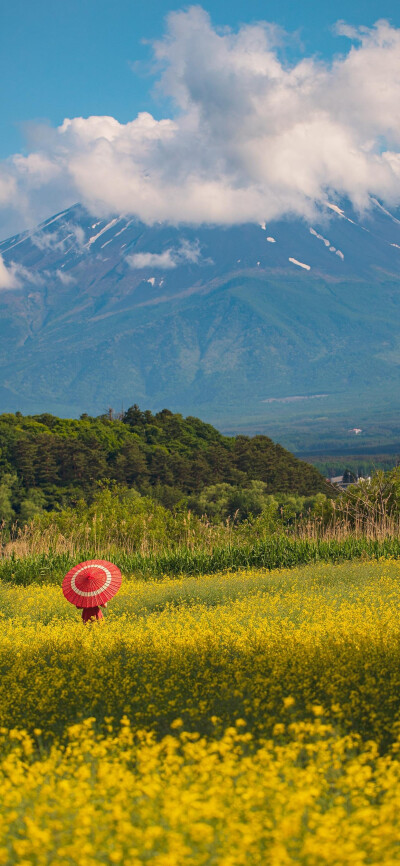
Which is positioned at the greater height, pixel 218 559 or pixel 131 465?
pixel 131 465

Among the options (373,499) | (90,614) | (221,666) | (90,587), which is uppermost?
(373,499)

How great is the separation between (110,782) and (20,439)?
45.3m

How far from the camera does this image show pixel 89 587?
13.4m

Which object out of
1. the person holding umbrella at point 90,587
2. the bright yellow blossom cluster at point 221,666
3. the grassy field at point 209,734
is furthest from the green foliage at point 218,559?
the person holding umbrella at point 90,587

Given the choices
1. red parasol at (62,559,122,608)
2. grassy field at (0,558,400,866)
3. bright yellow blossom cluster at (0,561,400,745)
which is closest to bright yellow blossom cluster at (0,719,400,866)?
grassy field at (0,558,400,866)

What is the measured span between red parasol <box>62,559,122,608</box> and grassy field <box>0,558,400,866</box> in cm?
60

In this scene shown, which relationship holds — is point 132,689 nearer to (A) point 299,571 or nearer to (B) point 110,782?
(B) point 110,782

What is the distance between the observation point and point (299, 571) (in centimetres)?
1814

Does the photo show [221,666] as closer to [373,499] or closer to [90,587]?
[90,587]

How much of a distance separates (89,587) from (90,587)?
2cm

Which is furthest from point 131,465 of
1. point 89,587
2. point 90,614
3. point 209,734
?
point 209,734

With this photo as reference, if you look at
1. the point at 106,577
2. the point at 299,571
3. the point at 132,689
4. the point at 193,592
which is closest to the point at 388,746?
the point at 132,689

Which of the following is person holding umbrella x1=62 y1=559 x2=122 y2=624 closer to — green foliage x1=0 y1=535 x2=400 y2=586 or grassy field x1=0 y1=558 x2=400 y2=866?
grassy field x1=0 y1=558 x2=400 y2=866

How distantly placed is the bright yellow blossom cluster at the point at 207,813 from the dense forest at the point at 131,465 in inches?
1528
